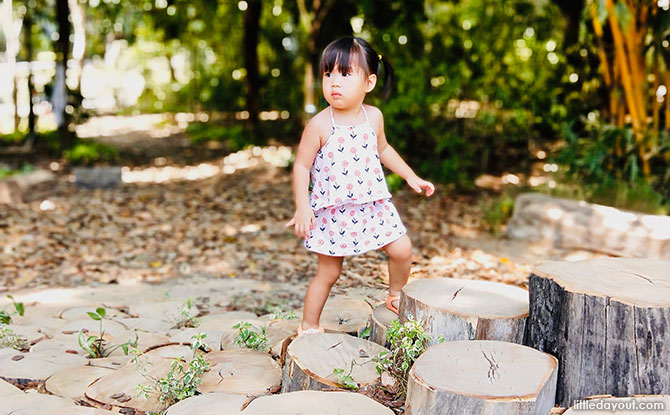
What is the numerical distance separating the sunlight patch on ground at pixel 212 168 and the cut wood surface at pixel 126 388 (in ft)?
19.0

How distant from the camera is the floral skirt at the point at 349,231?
2680mm

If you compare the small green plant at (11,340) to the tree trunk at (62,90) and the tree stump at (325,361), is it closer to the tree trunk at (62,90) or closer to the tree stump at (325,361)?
the tree stump at (325,361)

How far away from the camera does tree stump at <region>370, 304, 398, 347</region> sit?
2.62 meters

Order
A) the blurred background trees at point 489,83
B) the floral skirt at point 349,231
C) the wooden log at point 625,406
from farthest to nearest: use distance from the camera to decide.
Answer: the blurred background trees at point 489,83 → the floral skirt at point 349,231 → the wooden log at point 625,406

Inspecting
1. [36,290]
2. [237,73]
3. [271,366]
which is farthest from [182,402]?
[237,73]

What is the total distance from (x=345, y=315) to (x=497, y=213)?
3360 mm

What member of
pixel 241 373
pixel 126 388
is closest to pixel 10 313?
pixel 126 388

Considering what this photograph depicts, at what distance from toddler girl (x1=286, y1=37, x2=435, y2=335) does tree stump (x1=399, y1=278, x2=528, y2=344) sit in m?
0.30

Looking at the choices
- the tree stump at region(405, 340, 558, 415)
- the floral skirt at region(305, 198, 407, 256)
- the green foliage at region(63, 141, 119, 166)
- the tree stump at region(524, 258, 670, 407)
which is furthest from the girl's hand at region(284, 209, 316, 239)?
the green foliage at region(63, 141, 119, 166)

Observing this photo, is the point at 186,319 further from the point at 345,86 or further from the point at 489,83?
the point at 489,83

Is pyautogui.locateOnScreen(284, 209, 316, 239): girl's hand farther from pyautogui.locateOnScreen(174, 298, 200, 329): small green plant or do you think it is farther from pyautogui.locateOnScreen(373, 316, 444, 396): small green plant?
pyautogui.locateOnScreen(174, 298, 200, 329): small green plant

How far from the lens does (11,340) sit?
299 cm

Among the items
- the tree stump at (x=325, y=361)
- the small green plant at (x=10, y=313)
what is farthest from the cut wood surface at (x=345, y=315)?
the small green plant at (x=10, y=313)

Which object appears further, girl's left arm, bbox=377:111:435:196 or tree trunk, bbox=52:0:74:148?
tree trunk, bbox=52:0:74:148
